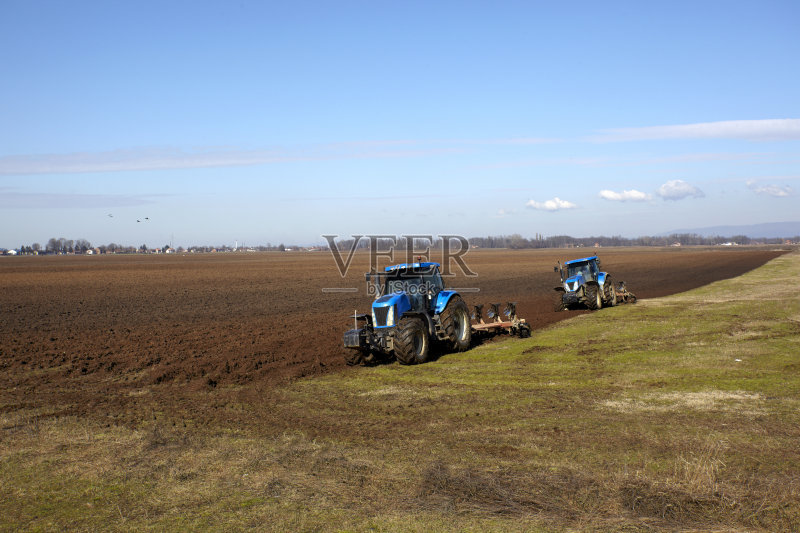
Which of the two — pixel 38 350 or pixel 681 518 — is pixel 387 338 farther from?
pixel 38 350

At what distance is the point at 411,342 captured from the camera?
1398 centimetres

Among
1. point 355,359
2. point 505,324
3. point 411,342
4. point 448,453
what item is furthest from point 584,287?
point 448,453

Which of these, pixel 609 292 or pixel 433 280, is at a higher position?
pixel 433 280

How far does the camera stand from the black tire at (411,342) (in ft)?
45.8

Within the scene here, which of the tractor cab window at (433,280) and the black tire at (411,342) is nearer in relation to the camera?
the black tire at (411,342)

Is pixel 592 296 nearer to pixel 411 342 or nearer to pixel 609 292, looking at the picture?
pixel 609 292

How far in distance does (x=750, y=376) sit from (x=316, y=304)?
68.3 ft

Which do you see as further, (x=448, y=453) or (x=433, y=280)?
(x=433, y=280)

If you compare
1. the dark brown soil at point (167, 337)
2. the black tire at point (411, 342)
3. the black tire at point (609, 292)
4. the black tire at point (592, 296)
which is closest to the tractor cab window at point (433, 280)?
the black tire at point (411, 342)

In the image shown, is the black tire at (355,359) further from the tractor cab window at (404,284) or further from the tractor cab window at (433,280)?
the tractor cab window at (433,280)

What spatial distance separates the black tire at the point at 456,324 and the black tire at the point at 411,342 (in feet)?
2.06

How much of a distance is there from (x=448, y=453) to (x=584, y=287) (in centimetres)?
1610

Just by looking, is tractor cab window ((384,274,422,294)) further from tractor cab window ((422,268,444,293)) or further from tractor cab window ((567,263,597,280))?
tractor cab window ((567,263,597,280))

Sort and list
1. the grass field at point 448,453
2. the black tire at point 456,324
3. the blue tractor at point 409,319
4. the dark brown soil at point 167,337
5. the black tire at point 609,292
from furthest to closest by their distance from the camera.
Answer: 1. the black tire at point 609,292
2. the black tire at point 456,324
3. the blue tractor at point 409,319
4. the dark brown soil at point 167,337
5. the grass field at point 448,453
